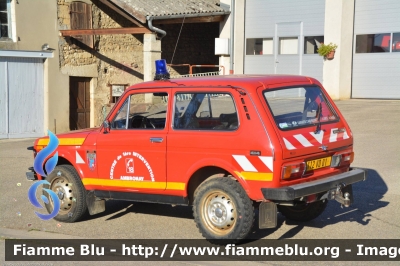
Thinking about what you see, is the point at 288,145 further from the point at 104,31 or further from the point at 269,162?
the point at 104,31

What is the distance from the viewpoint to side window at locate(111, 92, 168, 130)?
24.2 feet

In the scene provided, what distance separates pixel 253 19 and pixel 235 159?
17.1 meters

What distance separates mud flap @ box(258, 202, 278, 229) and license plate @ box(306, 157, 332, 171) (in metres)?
0.63

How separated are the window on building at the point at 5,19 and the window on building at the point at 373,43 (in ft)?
37.9

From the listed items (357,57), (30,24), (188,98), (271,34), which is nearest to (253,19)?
(271,34)

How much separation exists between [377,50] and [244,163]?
595 inches

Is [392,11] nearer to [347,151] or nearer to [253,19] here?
[253,19]

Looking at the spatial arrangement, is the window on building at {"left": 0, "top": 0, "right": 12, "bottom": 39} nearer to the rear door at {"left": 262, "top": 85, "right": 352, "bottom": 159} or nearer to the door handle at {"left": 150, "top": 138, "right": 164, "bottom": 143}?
the door handle at {"left": 150, "top": 138, "right": 164, "bottom": 143}

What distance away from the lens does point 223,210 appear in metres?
6.59

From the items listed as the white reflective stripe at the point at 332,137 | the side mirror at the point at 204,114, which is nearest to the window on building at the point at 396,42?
the white reflective stripe at the point at 332,137

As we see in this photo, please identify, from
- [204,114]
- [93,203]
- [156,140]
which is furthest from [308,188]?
[93,203]

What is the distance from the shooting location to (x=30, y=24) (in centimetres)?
1858

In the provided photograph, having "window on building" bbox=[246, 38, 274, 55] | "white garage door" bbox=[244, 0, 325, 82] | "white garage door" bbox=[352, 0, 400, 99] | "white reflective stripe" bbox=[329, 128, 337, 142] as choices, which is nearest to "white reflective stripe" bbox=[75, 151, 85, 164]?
"white reflective stripe" bbox=[329, 128, 337, 142]

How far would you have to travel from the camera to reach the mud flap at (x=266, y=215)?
6.33 m
